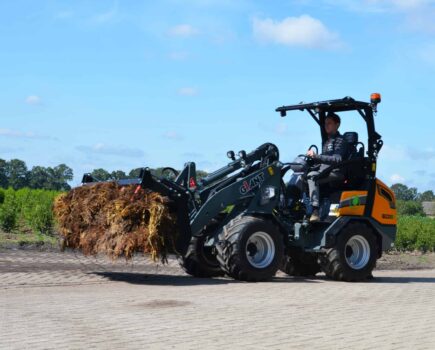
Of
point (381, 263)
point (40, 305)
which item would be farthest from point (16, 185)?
point (40, 305)

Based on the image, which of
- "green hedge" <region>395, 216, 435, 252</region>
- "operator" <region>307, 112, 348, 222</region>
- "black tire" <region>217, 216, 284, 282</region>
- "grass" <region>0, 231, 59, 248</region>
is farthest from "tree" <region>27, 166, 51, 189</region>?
"black tire" <region>217, 216, 284, 282</region>

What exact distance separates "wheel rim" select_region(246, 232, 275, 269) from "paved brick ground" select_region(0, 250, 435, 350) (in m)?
0.43

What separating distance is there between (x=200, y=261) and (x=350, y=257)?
2657mm

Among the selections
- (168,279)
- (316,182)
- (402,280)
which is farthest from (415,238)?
(168,279)

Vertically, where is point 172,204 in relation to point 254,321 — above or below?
above

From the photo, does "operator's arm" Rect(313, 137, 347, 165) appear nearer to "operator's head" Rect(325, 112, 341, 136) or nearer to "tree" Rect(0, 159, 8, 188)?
"operator's head" Rect(325, 112, 341, 136)

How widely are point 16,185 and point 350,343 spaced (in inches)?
2003

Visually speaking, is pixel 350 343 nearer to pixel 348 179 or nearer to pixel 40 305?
pixel 40 305

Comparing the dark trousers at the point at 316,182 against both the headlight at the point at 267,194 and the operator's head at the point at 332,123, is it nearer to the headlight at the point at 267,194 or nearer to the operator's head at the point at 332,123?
the headlight at the point at 267,194

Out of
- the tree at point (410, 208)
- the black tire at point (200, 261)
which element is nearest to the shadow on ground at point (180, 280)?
the black tire at point (200, 261)

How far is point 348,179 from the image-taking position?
14.0 metres

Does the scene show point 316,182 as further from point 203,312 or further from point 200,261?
point 203,312

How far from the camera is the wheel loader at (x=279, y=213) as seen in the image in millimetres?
12688

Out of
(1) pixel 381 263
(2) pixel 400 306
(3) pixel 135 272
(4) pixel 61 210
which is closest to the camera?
(2) pixel 400 306
